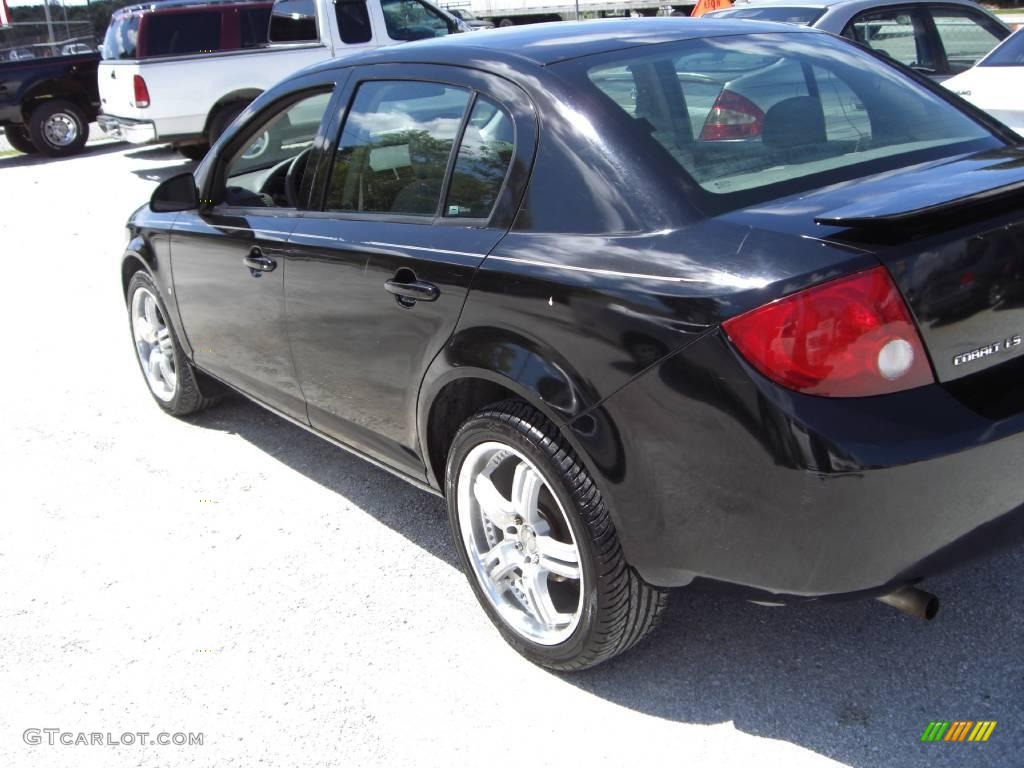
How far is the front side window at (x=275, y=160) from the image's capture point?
409 centimetres

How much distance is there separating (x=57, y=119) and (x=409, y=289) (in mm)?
15620

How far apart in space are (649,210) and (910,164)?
32.5 inches

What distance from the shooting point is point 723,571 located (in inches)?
99.8

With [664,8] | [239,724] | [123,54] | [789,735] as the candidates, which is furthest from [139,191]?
[664,8]

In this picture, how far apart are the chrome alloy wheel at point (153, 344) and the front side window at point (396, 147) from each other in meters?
1.88

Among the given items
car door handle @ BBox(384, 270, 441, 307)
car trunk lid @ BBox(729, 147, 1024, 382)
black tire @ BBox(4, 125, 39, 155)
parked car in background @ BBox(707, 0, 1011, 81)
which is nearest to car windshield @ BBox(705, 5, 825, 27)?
parked car in background @ BBox(707, 0, 1011, 81)

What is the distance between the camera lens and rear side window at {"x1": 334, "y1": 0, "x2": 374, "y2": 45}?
45.3 feet

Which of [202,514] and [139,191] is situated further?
[139,191]

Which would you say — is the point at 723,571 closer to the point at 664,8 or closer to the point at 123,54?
the point at 123,54

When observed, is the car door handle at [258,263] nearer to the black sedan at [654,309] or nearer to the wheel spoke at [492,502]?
the black sedan at [654,309]

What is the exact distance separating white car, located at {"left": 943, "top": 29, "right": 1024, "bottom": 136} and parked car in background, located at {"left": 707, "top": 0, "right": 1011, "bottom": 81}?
1.49 metres

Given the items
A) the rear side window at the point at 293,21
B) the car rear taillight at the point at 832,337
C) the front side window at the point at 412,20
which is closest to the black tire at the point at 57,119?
the rear side window at the point at 293,21

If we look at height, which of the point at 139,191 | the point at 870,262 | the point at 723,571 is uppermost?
the point at 870,262

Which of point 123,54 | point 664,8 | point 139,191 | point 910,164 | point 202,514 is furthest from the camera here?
point 664,8
